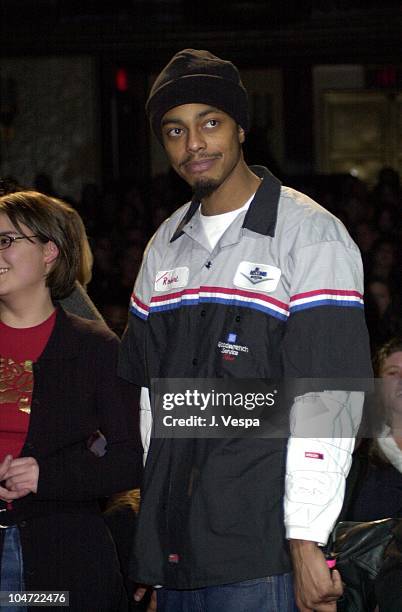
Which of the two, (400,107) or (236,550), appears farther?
(400,107)

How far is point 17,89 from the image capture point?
11320 millimetres

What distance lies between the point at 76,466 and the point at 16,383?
0.23 metres

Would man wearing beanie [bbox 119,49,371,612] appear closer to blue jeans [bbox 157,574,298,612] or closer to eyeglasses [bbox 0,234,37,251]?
blue jeans [bbox 157,574,298,612]

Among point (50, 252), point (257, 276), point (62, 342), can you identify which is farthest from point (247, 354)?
point (50, 252)

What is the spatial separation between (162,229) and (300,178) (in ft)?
25.9

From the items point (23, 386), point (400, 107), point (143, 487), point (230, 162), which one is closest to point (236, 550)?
point (143, 487)

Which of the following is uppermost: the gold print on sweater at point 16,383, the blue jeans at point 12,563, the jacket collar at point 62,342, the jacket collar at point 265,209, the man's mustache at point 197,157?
the man's mustache at point 197,157

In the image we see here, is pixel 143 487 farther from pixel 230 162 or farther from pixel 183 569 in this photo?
pixel 230 162

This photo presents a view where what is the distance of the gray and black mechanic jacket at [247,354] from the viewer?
6.94 ft

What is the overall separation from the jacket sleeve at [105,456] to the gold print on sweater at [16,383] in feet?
0.45

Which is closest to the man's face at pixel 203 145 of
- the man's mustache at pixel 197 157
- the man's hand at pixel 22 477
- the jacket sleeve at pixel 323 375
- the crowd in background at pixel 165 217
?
the man's mustache at pixel 197 157

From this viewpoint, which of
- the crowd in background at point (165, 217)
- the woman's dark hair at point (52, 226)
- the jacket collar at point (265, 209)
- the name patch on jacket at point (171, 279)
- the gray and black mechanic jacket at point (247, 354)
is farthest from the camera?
the crowd in background at point (165, 217)

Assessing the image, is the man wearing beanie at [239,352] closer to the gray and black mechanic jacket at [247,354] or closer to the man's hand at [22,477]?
the gray and black mechanic jacket at [247,354]

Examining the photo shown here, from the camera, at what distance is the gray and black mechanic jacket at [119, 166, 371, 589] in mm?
2115
